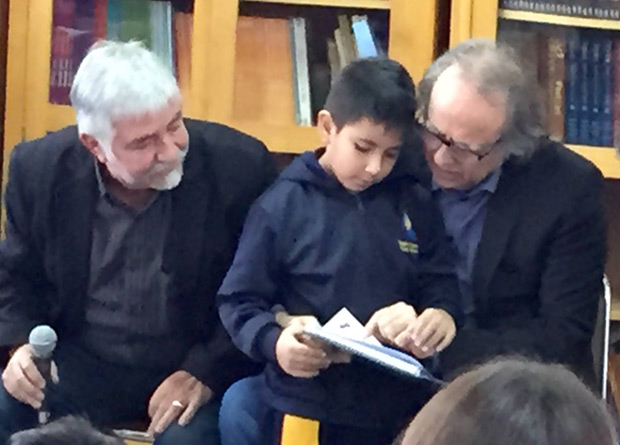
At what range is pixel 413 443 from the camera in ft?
3.03

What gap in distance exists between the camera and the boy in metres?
1.76

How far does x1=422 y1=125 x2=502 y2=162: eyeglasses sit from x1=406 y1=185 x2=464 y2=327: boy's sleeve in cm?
11

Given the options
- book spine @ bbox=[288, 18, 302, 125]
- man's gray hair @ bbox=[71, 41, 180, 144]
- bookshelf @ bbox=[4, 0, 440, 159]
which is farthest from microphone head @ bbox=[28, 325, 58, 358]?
book spine @ bbox=[288, 18, 302, 125]

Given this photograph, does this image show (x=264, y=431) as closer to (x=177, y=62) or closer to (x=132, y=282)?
(x=132, y=282)

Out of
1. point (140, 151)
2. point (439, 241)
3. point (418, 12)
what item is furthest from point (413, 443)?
point (418, 12)

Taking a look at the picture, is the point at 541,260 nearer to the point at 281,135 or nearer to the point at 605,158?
the point at 605,158

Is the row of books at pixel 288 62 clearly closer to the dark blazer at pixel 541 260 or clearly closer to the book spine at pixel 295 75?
the book spine at pixel 295 75

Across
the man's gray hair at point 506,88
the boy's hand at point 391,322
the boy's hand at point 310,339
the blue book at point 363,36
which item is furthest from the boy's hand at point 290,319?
the blue book at point 363,36

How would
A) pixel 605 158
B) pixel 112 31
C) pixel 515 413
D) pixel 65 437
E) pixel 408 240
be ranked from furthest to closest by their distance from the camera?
pixel 112 31, pixel 605 158, pixel 408 240, pixel 65 437, pixel 515 413

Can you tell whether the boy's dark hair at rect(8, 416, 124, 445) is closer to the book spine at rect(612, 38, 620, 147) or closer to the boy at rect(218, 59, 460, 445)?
the boy at rect(218, 59, 460, 445)

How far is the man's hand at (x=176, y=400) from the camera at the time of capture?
1937 millimetres

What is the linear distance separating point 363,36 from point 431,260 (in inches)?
30.5

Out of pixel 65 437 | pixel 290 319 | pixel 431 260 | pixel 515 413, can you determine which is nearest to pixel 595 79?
pixel 431 260

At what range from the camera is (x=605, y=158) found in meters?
2.36
